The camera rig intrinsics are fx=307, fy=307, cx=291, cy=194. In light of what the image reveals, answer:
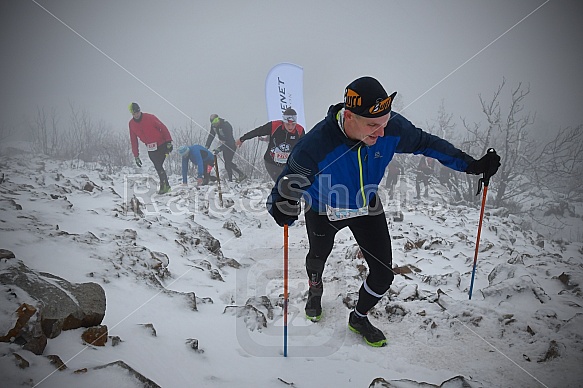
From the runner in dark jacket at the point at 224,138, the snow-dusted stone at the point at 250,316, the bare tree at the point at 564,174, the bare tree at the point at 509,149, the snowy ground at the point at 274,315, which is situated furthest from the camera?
the bare tree at the point at 564,174

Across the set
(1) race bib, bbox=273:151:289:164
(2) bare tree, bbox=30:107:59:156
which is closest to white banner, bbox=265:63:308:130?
(1) race bib, bbox=273:151:289:164

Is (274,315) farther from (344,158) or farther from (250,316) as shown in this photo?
(344,158)

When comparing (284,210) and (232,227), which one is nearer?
(284,210)

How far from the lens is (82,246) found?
3346 mm

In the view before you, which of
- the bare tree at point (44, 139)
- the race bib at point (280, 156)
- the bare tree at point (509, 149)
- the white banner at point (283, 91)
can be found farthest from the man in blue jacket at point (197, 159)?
the bare tree at point (509, 149)

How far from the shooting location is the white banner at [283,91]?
1051cm

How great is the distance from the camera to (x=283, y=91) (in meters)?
10.8

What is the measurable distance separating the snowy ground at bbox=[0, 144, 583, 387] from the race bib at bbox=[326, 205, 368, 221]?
1214 millimetres

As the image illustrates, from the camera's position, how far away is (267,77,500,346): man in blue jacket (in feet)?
7.99

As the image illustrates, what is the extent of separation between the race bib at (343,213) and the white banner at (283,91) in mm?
7995

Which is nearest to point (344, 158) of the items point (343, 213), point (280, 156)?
point (343, 213)

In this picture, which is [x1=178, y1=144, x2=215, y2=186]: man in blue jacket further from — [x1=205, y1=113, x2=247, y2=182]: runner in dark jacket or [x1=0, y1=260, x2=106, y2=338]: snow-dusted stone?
[x1=0, y1=260, x2=106, y2=338]: snow-dusted stone

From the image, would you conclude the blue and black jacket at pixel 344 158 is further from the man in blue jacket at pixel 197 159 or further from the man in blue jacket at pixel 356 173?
the man in blue jacket at pixel 197 159

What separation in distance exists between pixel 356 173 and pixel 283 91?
883 cm
